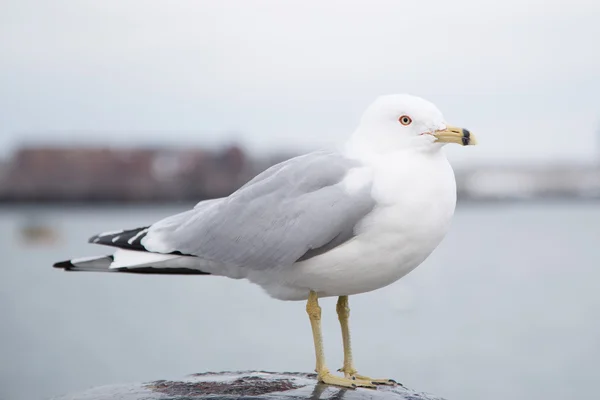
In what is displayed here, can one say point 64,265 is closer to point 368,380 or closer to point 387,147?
point 368,380

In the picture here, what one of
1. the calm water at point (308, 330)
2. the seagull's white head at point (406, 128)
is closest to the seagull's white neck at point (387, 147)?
the seagull's white head at point (406, 128)

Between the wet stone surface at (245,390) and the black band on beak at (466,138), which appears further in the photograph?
the wet stone surface at (245,390)

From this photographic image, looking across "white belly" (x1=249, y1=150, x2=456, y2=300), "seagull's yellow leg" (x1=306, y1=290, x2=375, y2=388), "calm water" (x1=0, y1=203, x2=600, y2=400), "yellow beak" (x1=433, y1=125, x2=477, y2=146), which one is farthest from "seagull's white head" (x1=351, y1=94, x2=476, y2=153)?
"calm water" (x1=0, y1=203, x2=600, y2=400)

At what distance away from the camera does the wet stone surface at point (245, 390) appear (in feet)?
14.4

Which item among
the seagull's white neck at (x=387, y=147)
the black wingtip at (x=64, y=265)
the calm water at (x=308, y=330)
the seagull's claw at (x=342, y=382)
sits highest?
the seagull's white neck at (x=387, y=147)

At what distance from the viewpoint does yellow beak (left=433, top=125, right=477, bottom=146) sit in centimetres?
416

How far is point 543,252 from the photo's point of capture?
54.8 metres

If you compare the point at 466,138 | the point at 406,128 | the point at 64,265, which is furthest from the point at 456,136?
the point at 64,265

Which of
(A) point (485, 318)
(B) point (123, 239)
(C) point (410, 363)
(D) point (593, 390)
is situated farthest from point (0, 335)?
(B) point (123, 239)

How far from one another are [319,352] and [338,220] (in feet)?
2.78

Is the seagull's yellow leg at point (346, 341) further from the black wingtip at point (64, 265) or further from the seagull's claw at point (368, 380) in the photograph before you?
the black wingtip at point (64, 265)

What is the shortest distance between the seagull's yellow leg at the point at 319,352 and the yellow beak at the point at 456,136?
3.54 feet

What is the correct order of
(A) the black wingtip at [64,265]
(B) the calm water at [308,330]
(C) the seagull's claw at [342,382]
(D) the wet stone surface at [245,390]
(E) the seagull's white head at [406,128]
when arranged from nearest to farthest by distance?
(E) the seagull's white head at [406,128], (D) the wet stone surface at [245,390], (C) the seagull's claw at [342,382], (A) the black wingtip at [64,265], (B) the calm water at [308,330]

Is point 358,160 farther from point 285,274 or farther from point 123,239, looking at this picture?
point 123,239
